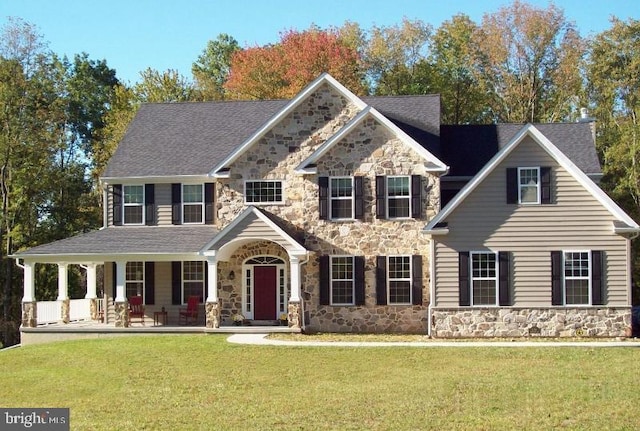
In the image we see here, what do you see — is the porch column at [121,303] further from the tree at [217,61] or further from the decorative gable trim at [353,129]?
the tree at [217,61]

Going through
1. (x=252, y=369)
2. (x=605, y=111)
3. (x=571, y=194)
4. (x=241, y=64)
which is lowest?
(x=252, y=369)

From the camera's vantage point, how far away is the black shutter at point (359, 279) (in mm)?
29047

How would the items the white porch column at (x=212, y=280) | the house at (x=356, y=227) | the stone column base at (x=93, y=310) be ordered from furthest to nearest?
1. the stone column base at (x=93, y=310)
2. the white porch column at (x=212, y=280)
3. the house at (x=356, y=227)

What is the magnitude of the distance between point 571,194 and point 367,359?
876cm

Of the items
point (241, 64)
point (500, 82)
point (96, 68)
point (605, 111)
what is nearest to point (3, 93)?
point (241, 64)

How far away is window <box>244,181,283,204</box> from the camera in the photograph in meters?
30.3

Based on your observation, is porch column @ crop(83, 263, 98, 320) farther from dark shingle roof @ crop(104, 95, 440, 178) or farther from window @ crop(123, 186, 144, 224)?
dark shingle roof @ crop(104, 95, 440, 178)

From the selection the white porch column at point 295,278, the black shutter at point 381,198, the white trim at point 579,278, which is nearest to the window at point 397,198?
the black shutter at point 381,198

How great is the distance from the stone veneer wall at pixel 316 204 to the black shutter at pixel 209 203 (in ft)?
2.61

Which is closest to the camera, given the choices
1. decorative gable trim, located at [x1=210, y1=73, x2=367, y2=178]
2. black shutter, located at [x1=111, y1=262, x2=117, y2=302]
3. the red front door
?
decorative gable trim, located at [x1=210, y1=73, x2=367, y2=178]

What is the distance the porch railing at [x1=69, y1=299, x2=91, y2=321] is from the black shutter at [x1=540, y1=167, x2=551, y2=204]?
15.9 metres

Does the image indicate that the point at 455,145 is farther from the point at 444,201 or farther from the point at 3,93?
the point at 3,93

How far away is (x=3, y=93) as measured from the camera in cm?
4206

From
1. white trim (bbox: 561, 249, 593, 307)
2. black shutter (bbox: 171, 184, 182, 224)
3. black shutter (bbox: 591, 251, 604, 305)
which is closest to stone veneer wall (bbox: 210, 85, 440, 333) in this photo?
black shutter (bbox: 171, 184, 182, 224)
